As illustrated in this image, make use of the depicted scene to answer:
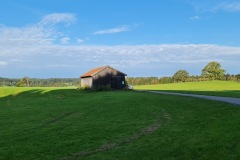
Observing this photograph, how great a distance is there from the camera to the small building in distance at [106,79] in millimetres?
56500

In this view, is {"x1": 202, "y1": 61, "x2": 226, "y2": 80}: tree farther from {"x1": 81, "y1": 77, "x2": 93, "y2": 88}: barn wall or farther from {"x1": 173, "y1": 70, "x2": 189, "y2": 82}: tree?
{"x1": 81, "y1": 77, "x2": 93, "y2": 88}: barn wall

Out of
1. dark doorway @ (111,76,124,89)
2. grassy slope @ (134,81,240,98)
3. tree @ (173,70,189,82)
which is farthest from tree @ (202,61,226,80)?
dark doorway @ (111,76,124,89)

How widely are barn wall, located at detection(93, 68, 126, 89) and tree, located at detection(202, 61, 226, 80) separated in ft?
193

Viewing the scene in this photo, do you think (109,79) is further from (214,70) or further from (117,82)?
(214,70)

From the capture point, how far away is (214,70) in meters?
108

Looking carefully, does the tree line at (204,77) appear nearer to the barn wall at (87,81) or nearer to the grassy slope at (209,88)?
the grassy slope at (209,88)

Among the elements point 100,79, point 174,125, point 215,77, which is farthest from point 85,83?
point 215,77

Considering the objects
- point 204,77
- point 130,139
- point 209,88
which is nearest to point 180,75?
point 204,77

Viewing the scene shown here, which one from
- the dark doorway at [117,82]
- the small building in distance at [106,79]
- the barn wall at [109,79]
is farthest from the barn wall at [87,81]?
the dark doorway at [117,82]

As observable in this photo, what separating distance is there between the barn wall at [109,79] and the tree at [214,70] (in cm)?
5892

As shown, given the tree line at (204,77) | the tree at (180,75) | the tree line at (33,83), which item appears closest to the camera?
the tree line at (204,77)

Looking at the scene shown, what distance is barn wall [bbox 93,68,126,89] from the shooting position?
5677cm

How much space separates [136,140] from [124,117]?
6.73m

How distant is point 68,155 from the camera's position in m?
11.2
